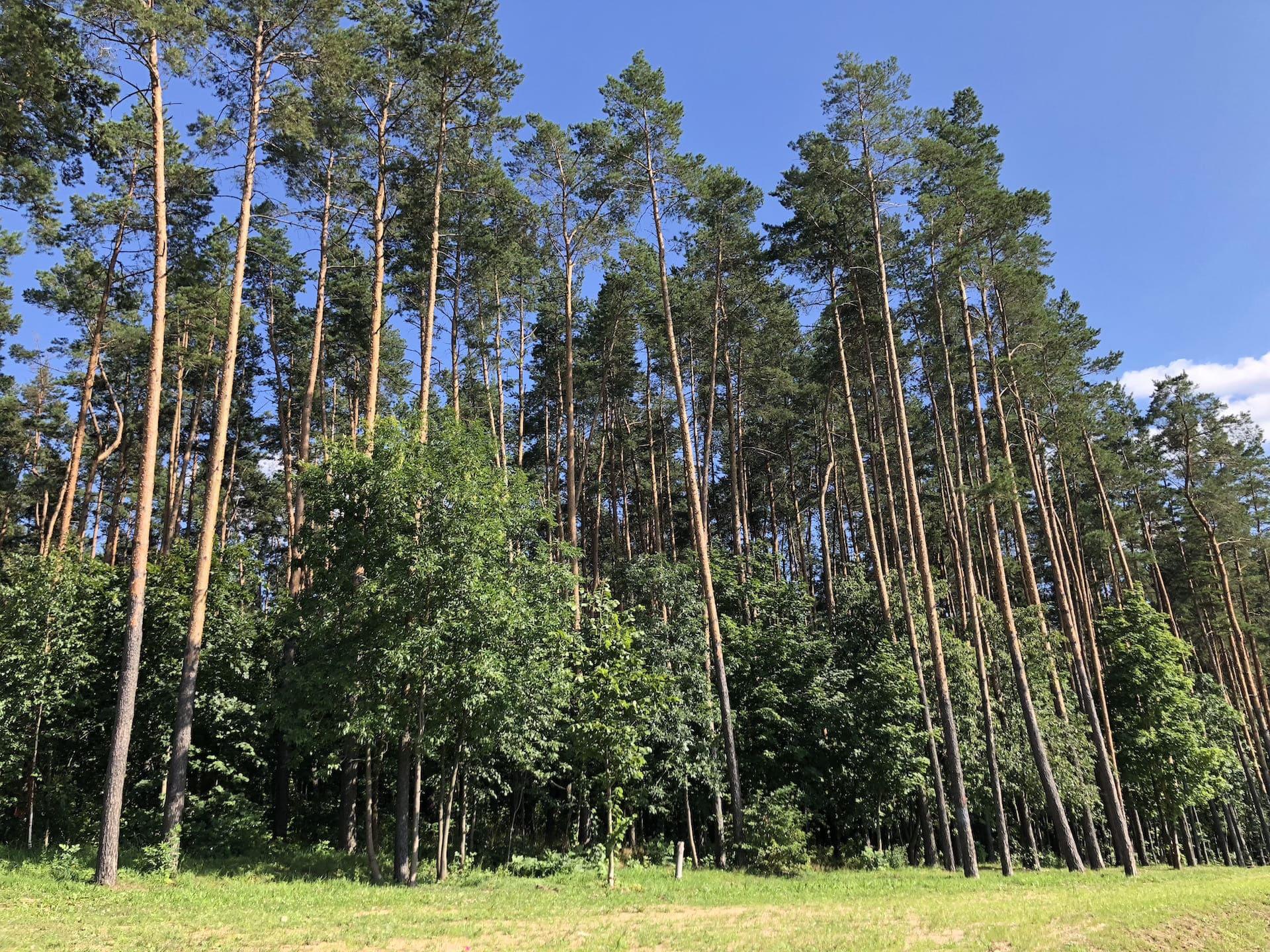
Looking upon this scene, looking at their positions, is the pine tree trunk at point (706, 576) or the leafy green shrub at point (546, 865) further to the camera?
the pine tree trunk at point (706, 576)

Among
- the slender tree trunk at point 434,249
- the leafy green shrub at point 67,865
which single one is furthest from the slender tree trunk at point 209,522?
→ the slender tree trunk at point 434,249

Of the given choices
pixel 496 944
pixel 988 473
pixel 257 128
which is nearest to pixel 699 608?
pixel 988 473

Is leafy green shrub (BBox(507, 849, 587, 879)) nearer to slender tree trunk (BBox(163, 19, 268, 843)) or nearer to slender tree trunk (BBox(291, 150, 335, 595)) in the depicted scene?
slender tree trunk (BBox(163, 19, 268, 843))

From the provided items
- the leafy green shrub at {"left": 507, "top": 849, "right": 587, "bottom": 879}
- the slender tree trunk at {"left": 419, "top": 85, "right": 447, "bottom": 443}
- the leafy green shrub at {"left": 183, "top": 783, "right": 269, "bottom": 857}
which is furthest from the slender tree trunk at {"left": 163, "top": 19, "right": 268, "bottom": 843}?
the leafy green shrub at {"left": 507, "top": 849, "right": 587, "bottom": 879}

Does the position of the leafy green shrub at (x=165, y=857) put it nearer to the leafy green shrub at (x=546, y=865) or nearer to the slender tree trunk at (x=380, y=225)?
the leafy green shrub at (x=546, y=865)

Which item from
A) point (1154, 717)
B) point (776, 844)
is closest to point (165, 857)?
point (776, 844)

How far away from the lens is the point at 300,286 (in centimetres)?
2805

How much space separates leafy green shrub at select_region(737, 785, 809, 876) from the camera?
17500 millimetres

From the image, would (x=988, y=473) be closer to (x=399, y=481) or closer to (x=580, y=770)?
(x=580, y=770)

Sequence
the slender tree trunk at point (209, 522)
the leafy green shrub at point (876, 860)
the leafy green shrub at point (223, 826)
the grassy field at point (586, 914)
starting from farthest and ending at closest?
the leafy green shrub at point (876, 860), the leafy green shrub at point (223, 826), the slender tree trunk at point (209, 522), the grassy field at point (586, 914)

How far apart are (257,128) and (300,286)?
11807 mm

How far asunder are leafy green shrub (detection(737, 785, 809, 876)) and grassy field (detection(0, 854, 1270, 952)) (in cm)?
86

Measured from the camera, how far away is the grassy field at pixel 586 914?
9102 millimetres

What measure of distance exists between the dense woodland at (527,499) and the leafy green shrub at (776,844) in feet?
0.33
